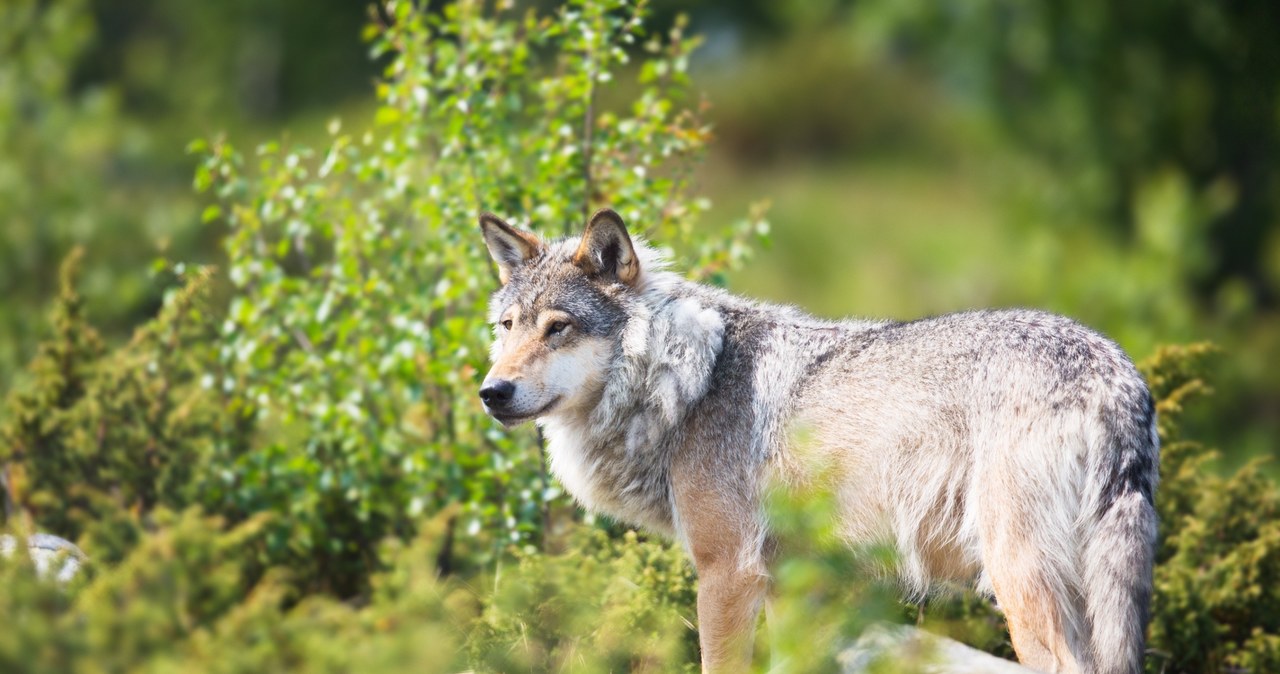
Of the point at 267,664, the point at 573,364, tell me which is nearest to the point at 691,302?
the point at 573,364

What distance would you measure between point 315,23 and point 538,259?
27.1 metres

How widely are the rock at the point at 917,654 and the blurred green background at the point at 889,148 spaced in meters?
3.80

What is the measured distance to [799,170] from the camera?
27.5 m

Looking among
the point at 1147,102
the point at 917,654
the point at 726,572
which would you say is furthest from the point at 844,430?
the point at 1147,102

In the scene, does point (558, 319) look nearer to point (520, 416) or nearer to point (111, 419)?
point (520, 416)

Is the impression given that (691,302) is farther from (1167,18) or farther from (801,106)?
(801,106)

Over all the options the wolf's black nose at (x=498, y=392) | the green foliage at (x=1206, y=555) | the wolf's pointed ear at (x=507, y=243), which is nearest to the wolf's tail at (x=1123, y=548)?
the green foliage at (x=1206, y=555)

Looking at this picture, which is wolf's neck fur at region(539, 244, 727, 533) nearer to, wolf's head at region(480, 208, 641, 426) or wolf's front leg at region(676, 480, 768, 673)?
wolf's head at region(480, 208, 641, 426)

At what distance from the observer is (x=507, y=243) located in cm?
594

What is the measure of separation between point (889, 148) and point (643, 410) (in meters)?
24.2

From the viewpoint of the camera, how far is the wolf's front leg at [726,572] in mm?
5223

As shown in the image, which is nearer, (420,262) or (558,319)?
(558,319)

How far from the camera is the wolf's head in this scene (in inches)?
212

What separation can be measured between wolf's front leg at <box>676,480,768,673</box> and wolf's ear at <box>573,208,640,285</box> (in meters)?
1.05
